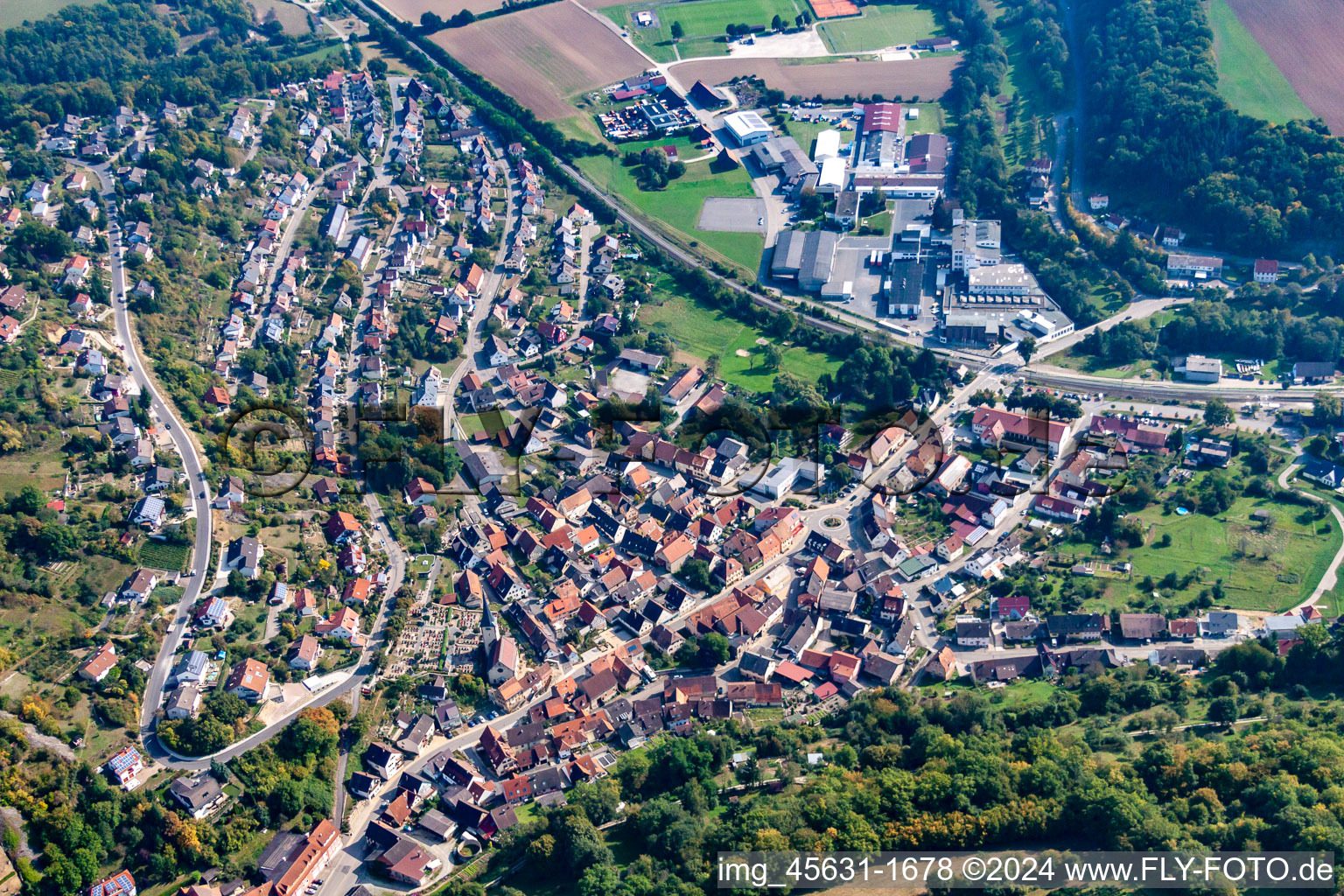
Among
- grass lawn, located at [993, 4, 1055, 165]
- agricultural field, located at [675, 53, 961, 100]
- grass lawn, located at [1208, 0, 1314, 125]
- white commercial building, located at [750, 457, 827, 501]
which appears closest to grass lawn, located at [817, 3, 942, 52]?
agricultural field, located at [675, 53, 961, 100]

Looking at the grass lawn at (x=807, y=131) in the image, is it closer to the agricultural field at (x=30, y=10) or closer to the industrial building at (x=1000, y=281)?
the industrial building at (x=1000, y=281)

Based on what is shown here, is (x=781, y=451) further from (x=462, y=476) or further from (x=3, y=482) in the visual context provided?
(x=3, y=482)

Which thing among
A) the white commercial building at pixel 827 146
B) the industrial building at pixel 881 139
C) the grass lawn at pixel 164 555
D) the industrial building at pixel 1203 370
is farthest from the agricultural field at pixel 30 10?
the industrial building at pixel 1203 370

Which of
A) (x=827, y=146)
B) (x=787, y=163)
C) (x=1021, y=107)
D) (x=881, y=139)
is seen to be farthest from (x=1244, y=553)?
(x=1021, y=107)

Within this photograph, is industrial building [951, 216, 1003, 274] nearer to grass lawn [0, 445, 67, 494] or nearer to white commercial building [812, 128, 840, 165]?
white commercial building [812, 128, 840, 165]

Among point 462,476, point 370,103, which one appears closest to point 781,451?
point 462,476
